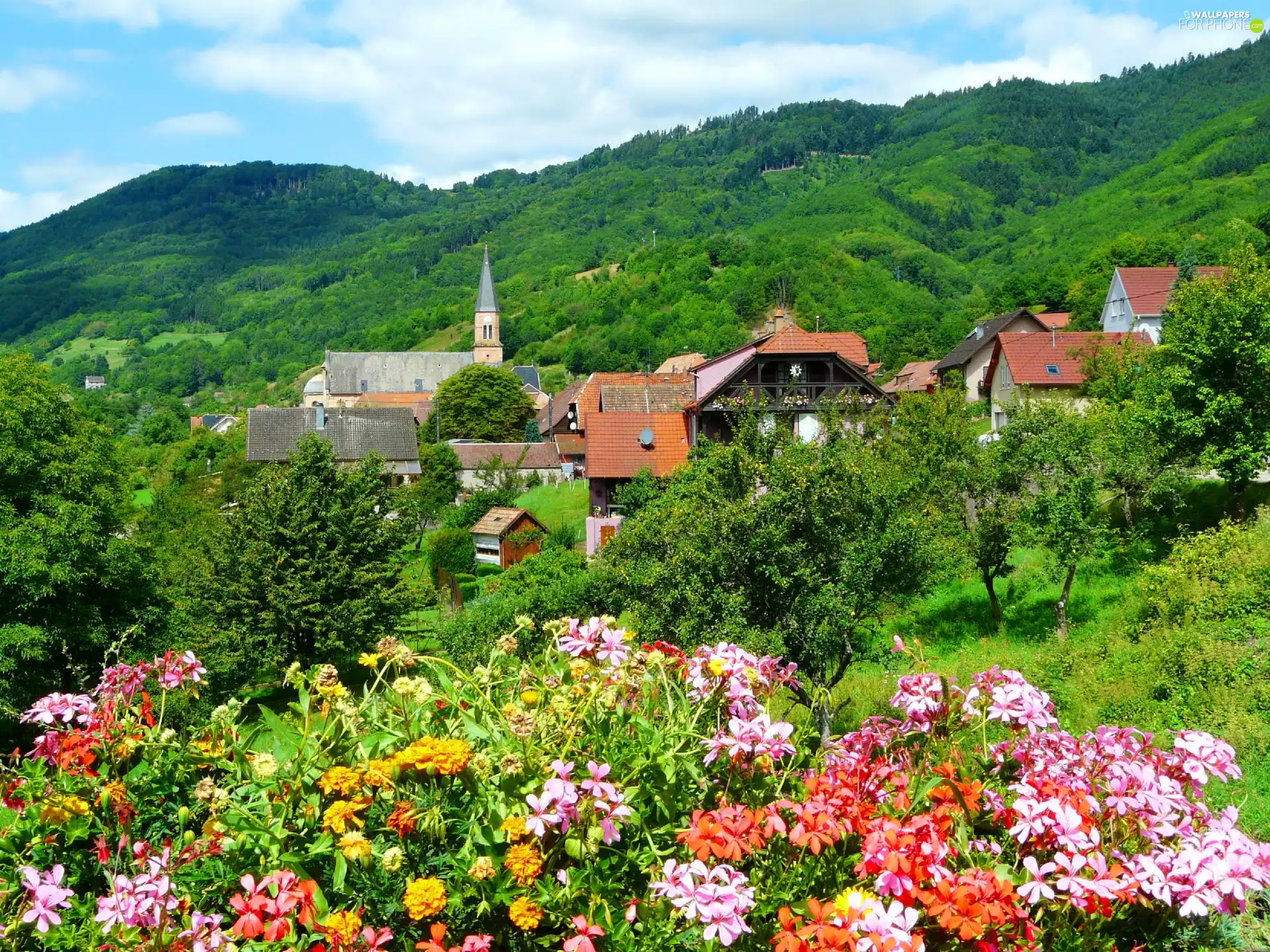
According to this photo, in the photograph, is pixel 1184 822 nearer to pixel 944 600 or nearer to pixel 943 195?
pixel 944 600

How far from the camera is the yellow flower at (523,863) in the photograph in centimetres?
265

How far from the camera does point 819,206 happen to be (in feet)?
612

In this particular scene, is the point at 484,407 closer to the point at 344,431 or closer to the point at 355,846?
the point at 344,431

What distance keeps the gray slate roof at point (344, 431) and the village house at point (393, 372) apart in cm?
5740

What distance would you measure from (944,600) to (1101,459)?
5.32m

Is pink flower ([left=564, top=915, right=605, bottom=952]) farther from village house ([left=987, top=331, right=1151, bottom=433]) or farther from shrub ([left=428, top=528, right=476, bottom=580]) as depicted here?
village house ([left=987, top=331, right=1151, bottom=433])

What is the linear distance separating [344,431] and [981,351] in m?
44.3

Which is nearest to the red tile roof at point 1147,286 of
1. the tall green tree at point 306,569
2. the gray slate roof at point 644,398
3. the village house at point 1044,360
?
the village house at point 1044,360

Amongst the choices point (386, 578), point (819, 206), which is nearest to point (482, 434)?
point (386, 578)

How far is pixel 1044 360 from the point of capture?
4341 centimetres

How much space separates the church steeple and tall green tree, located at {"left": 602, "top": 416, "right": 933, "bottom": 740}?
420 ft

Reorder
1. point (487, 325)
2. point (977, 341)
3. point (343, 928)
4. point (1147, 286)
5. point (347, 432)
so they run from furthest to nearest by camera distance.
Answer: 1. point (487, 325)
2. point (347, 432)
3. point (977, 341)
4. point (1147, 286)
5. point (343, 928)

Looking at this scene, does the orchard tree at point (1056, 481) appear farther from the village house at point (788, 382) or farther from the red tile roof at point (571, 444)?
the red tile roof at point (571, 444)

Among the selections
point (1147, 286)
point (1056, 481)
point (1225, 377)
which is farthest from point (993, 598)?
point (1147, 286)
